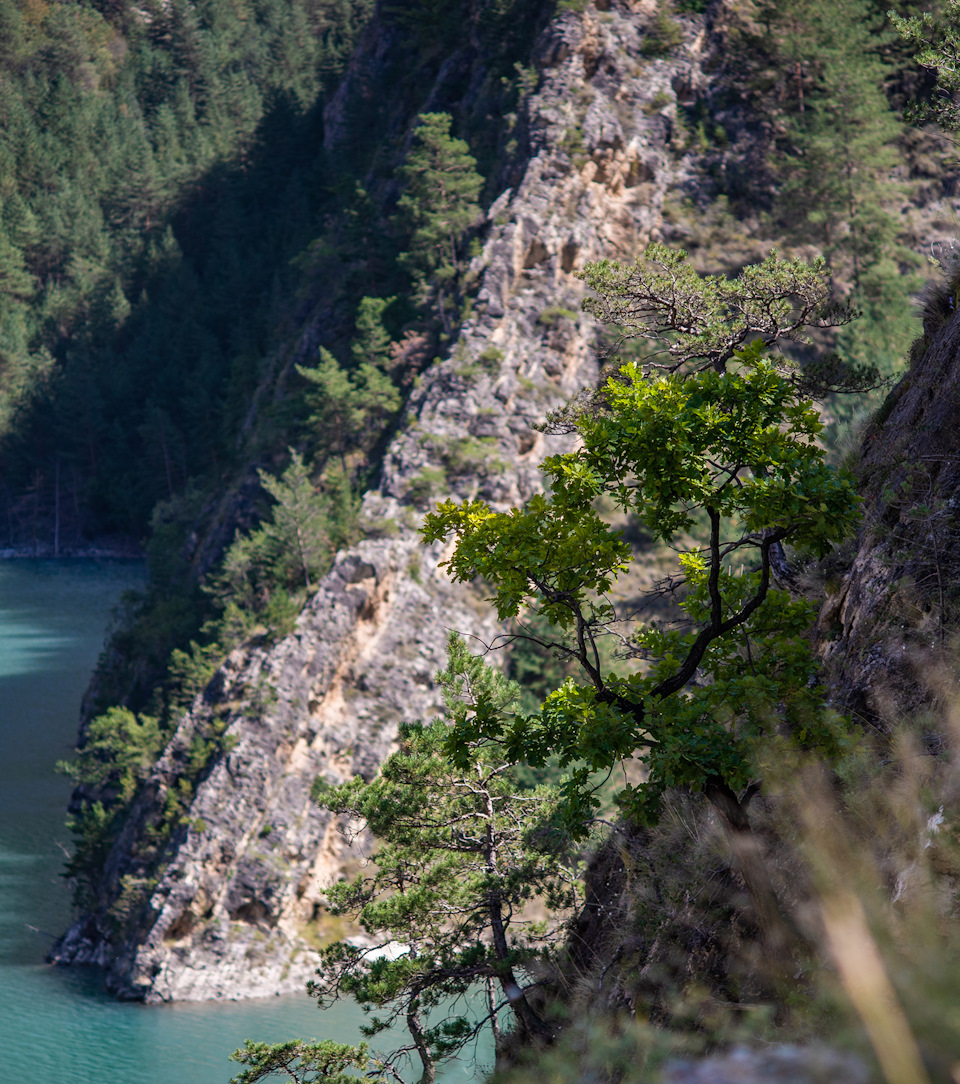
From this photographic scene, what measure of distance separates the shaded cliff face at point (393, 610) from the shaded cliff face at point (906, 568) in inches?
1188

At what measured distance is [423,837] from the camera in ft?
45.0

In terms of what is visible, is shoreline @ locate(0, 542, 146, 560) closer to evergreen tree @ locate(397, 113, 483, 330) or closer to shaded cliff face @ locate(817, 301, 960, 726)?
evergreen tree @ locate(397, 113, 483, 330)

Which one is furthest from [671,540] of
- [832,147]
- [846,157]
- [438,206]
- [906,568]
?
[438,206]

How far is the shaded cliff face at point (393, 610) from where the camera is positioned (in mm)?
36312

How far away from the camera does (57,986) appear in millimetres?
35656

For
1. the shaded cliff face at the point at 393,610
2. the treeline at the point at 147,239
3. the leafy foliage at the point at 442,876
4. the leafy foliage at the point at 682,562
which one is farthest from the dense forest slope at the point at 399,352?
the leafy foliage at the point at 682,562

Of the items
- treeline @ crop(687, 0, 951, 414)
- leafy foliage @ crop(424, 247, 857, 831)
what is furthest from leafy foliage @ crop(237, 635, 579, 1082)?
treeline @ crop(687, 0, 951, 414)

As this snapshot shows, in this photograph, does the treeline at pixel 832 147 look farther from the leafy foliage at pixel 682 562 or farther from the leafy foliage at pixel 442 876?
the leafy foliage at pixel 682 562

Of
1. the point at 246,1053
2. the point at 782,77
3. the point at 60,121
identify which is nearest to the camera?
the point at 246,1053

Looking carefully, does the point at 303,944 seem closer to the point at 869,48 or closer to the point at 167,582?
the point at 167,582

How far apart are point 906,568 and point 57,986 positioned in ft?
118

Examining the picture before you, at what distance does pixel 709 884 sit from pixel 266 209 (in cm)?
7942

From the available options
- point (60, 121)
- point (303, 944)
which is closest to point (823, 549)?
point (303, 944)

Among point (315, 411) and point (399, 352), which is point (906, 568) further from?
point (315, 411)
